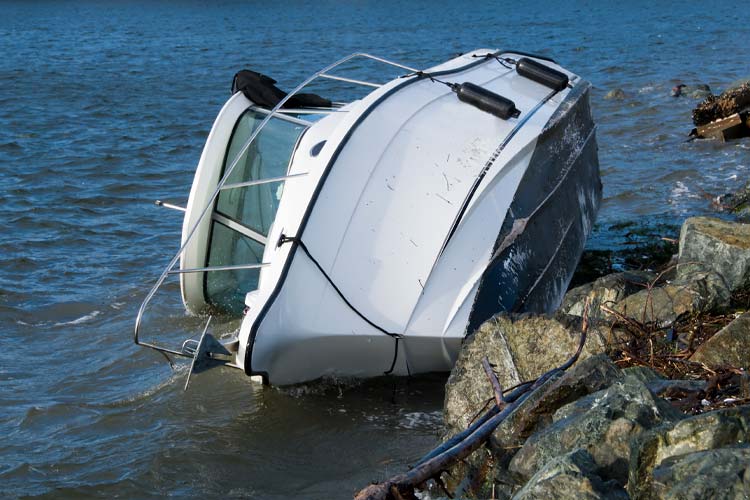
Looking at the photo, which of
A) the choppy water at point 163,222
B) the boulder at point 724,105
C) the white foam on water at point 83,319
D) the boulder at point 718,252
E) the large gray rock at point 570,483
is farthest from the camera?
the boulder at point 724,105

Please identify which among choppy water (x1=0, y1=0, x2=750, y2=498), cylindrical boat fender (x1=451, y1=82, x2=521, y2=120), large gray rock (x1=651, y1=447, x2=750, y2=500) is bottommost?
A: choppy water (x1=0, y1=0, x2=750, y2=498)

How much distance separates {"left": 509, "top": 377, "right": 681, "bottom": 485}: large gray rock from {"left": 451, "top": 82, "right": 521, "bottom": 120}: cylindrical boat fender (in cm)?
326

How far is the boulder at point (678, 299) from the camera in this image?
5.34m

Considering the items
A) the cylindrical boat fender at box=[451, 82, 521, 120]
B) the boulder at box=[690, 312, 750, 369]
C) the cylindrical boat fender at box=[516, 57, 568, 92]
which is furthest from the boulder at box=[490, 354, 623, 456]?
the cylindrical boat fender at box=[516, 57, 568, 92]

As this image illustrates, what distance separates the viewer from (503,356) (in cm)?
518

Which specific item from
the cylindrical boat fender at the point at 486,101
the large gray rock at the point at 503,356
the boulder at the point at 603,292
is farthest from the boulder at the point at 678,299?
the cylindrical boat fender at the point at 486,101

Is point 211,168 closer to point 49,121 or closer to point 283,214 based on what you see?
point 283,214

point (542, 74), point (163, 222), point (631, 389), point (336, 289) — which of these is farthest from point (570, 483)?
point (163, 222)

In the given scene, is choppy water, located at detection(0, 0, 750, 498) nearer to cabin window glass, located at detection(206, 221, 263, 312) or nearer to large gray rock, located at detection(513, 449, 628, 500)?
cabin window glass, located at detection(206, 221, 263, 312)

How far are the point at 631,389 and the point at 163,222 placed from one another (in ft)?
27.0

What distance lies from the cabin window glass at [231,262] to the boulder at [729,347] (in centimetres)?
342

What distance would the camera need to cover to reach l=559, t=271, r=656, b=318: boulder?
19.5 feet

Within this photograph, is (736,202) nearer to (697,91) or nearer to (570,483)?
(570,483)

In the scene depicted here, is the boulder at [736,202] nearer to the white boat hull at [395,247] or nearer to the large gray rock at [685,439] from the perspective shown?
the white boat hull at [395,247]
